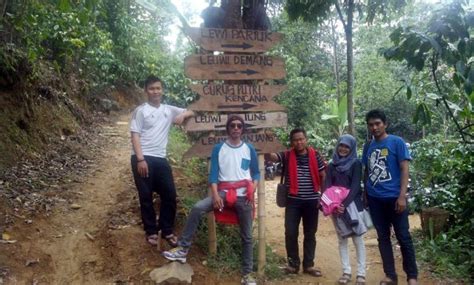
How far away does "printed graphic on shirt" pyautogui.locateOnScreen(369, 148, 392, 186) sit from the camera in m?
4.20

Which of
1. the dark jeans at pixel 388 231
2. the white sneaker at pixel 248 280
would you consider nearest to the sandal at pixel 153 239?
the white sneaker at pixel 248 280

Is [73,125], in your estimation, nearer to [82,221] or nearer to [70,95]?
[70,95]

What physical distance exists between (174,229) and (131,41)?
1067 cm

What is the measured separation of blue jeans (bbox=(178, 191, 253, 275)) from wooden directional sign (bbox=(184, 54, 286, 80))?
1.21m

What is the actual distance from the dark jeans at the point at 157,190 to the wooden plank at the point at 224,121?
0.46 metres

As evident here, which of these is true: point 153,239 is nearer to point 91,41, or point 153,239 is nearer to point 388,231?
point 388,231

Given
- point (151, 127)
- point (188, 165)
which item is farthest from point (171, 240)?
point (188, 165)

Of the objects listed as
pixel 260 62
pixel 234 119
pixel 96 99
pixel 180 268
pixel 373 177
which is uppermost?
pixel 96 99

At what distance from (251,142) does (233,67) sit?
2.64 ft

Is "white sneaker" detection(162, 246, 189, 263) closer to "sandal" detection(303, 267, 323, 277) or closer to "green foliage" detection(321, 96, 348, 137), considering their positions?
"sandal" detection(303, 267, 323, 277)

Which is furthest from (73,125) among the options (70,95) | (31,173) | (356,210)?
(356,210)

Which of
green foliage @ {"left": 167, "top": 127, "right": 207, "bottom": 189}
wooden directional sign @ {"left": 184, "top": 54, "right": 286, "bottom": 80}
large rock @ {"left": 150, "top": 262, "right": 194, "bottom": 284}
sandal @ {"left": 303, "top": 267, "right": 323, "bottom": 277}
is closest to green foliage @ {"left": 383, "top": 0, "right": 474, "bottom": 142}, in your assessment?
wooden directional sign @ {"left": 184, "top": 54, "right": 286, "bottom": 80}

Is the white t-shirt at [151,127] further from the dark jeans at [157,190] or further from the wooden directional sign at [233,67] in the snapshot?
the wooden directional sign at [233,67]

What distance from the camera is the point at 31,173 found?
6359mm
